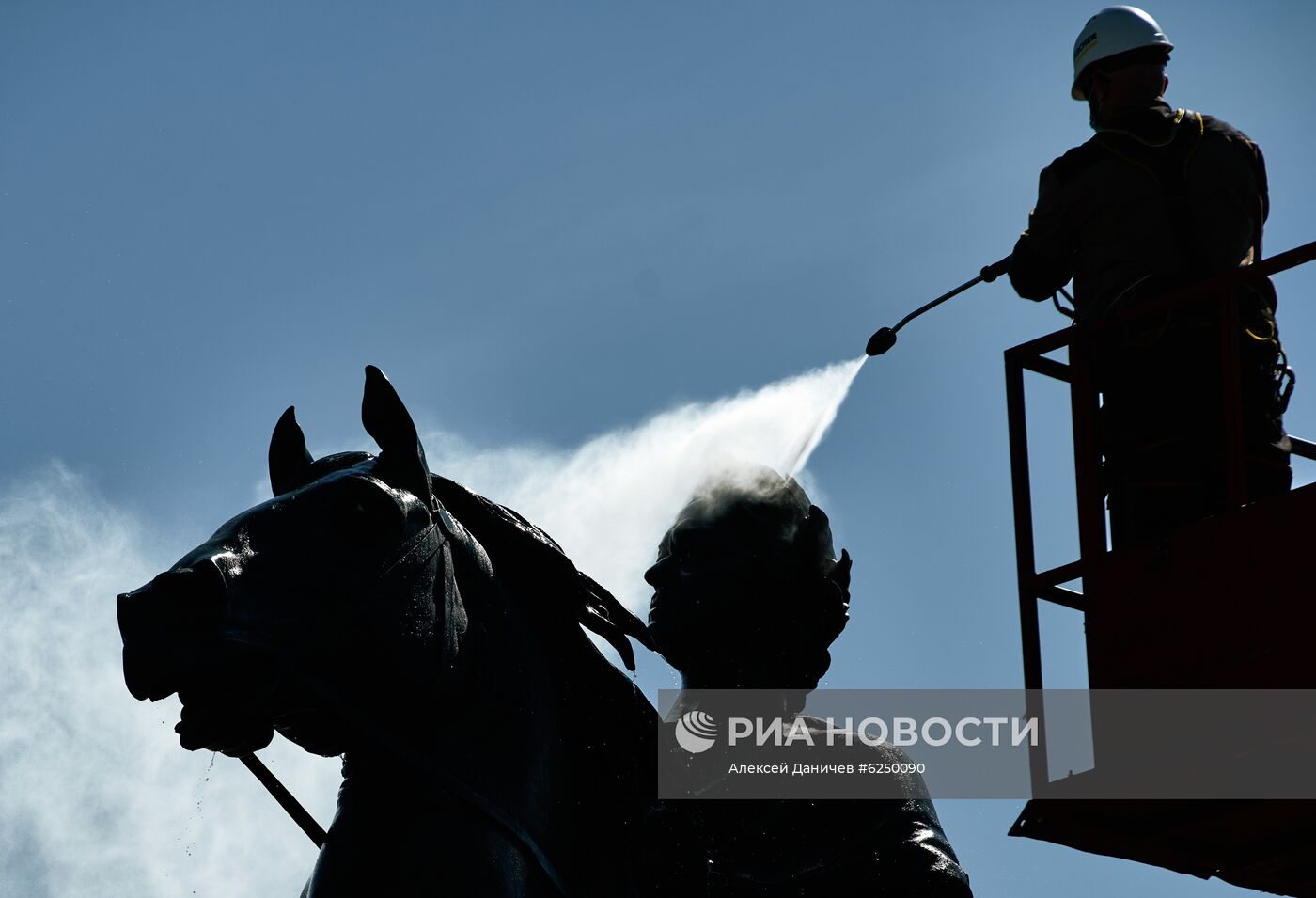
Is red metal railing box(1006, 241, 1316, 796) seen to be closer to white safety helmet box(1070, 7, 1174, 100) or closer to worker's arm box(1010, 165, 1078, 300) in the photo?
worker's arm box(1010, 165, 1078, 300)

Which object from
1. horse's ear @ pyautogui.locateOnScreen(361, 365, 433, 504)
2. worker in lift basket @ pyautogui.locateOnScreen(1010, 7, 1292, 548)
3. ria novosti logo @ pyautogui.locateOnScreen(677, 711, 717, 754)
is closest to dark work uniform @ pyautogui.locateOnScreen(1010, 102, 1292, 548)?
worker in lift basket @ pyautogui.locateOnScreen(1010, 7, 1292, 548)

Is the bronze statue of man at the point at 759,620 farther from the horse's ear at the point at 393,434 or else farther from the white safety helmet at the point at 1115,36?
the white safety helmet at the point at 1115,36

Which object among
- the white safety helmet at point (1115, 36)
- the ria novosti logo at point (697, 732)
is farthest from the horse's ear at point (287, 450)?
the white safety helmet at point (1115, 36)

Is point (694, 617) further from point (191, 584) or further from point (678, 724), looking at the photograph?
point (191, 584)

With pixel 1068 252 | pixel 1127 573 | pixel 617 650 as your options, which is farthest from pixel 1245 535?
pixel 617 650

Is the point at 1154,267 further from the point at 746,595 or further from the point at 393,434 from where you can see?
the point at 393,434

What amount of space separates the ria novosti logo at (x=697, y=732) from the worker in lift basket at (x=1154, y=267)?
2189 mm

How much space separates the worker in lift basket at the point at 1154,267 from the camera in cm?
932

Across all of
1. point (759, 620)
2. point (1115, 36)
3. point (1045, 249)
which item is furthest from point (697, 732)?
point (1115, 36)

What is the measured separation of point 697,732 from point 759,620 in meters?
0.62

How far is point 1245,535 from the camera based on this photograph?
28.6 feet

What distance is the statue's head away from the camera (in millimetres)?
8766

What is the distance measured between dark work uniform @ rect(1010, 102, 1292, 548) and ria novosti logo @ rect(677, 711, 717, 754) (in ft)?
7.25

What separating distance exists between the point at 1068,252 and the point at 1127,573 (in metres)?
1.82
